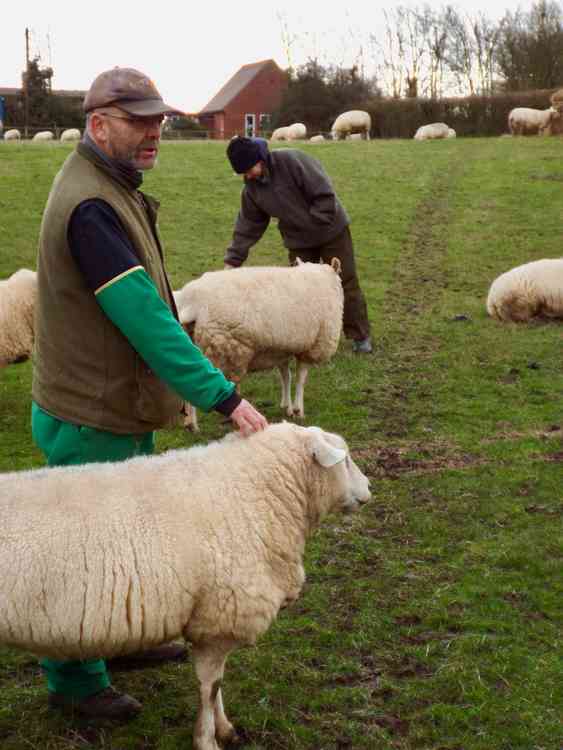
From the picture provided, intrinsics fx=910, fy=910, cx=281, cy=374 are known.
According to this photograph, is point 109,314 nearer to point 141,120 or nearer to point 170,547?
point 141,120

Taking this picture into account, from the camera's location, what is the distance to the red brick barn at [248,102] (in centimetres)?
6469

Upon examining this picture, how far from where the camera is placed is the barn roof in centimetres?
6519

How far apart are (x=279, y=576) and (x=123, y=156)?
68.8 inches

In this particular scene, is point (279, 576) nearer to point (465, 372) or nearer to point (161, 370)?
point (161, 370)

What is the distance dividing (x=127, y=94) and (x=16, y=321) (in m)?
5.28

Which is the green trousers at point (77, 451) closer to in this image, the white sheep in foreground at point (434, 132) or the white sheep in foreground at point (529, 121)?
the white sheep in foreground at point (529, 121)

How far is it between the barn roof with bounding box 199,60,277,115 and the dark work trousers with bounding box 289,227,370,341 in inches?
2252

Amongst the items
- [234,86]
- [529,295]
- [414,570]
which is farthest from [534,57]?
[414,570]

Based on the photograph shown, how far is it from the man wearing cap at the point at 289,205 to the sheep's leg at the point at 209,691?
548 cm

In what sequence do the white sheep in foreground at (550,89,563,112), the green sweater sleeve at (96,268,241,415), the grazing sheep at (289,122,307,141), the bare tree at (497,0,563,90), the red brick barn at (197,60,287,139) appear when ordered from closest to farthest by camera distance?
1. the green sweater sleeve at (96,268,241,415)
2. the white sheep in foreground at (550,89,563,112)
3. the grazing sheep at (289,122,307,141)
4. the bare tree at (497,0,563,90)
5. the red brick barn at (197,60,287,139)

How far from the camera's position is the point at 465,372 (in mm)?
9859

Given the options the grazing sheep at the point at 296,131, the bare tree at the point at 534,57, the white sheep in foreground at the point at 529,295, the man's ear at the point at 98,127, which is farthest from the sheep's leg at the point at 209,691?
the bare tree at the point at 534,57

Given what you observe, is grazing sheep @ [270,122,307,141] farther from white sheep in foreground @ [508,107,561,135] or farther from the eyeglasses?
the eyeglasses

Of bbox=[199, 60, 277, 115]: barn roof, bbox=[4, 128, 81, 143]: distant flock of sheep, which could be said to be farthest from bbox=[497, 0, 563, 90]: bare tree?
bbox=[4, 128, 81, 143]: distant flock of sheep
